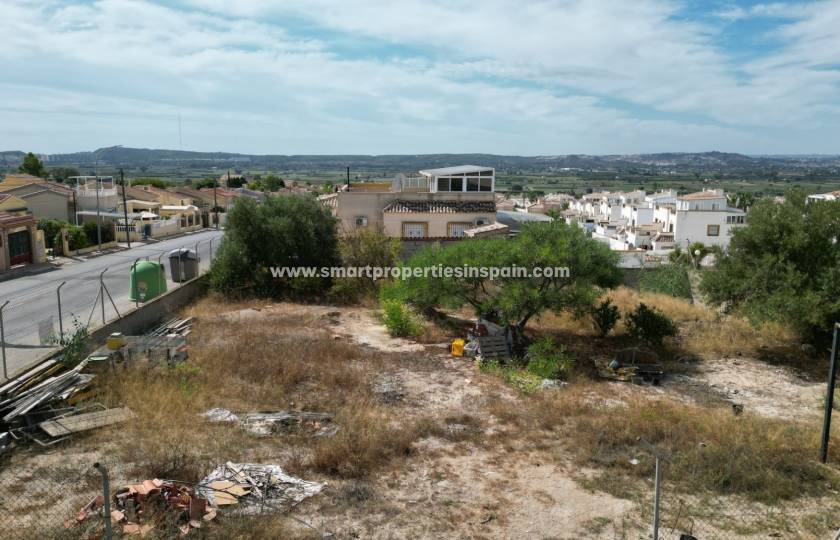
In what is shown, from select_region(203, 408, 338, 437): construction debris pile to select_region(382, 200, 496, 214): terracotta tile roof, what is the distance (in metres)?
21.1

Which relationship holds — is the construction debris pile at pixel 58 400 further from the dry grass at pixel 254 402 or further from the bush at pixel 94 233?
the bush at pixel 94 233

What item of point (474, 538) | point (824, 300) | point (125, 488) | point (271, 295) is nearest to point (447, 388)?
point (474, 538)

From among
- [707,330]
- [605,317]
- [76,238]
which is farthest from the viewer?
[76,238]

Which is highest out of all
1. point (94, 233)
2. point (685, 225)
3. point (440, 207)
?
point (440, 207)

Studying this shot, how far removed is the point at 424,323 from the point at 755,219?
449 inches

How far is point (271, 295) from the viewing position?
84.5ft

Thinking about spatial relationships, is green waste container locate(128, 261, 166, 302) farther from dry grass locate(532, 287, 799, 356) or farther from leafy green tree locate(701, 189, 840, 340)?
leafy green tree locate(701, 189, 840, 340)

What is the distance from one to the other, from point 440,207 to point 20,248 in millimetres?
22149

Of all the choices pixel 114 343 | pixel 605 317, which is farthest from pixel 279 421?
pixel 605 317

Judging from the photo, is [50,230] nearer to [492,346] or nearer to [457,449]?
[492,346]

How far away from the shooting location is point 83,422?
10875 mm

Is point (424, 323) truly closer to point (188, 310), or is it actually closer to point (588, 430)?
point (188, 310)

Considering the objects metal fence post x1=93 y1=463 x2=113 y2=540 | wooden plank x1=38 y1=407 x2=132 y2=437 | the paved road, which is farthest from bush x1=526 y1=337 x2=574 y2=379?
the paved road

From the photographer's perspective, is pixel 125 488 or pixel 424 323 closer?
pixel 125 488
